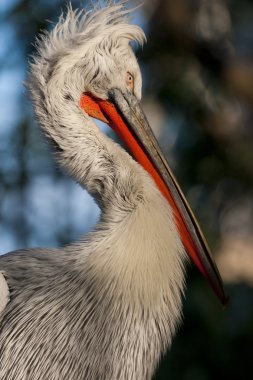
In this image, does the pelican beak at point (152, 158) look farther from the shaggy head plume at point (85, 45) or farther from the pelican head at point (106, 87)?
the shaggy head plume at point (85, 45)

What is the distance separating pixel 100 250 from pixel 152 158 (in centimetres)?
55

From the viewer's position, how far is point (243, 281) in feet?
21.8

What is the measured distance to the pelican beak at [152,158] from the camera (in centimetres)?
390

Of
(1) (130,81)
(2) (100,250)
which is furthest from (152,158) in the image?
(2) (100,250)

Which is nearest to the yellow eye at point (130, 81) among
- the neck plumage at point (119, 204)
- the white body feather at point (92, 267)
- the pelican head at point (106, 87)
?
the pelican head at point (106, 87)

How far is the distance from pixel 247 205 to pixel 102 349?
140 inches

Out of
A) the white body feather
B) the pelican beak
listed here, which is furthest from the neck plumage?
the pelican beak

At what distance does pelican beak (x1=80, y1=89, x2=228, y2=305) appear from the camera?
3.90m

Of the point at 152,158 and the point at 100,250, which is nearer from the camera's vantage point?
the point at 100,250

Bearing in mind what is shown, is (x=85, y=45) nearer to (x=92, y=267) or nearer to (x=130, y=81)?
(x=130, y=81)

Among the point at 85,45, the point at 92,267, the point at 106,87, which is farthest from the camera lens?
the point at 106,87

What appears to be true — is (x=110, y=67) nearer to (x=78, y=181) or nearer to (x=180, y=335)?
(x=78, y=181)

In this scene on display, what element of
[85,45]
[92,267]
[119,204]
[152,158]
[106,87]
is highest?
[85,45]

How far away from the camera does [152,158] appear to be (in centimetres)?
397
